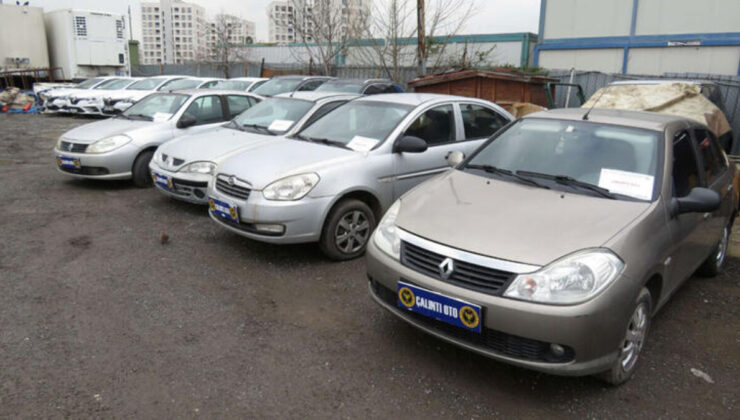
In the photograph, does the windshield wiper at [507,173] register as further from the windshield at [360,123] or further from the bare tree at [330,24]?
the bare tree at [330,24]

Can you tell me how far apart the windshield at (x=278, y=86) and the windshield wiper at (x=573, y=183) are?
1090 cm

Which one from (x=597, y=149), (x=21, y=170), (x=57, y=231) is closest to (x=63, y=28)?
(x=21, y=170)

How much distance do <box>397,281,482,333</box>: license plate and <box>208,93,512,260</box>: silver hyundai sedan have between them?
5.97 ft

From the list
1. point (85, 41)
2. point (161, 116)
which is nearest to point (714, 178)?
point (161, 116)

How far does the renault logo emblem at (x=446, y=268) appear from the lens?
2881mm

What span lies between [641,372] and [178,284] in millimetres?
3547

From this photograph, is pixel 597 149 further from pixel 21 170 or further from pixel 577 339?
pixel 21 170

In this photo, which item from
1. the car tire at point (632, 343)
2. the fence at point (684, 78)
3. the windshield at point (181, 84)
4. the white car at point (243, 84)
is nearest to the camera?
the car tire at point (632, 343)

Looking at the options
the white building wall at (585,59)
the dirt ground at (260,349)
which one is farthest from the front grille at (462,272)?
the white building wall at (585,59)

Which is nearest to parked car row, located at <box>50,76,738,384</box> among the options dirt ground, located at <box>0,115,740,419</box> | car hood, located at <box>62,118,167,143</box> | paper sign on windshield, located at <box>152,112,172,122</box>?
dirt ground, located at <box>0,115,740,419</box>

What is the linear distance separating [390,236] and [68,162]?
6049 millimetres

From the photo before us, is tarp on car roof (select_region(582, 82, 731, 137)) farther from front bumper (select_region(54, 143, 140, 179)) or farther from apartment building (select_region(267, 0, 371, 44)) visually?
apartment building (select_region(267, 0, 371, 44))

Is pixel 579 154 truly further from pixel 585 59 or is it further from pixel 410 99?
pixel 585 59

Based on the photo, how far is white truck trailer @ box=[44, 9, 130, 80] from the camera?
25.0 m
